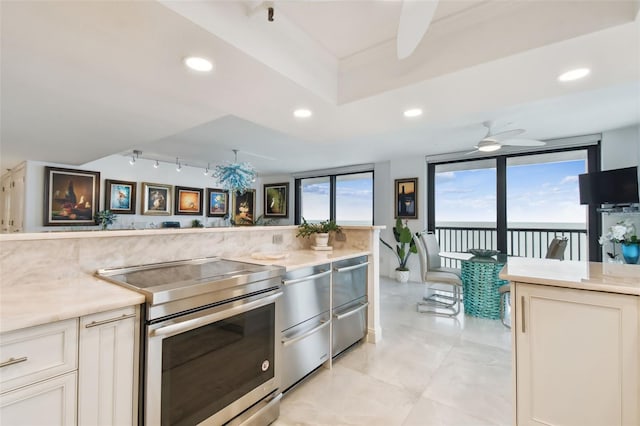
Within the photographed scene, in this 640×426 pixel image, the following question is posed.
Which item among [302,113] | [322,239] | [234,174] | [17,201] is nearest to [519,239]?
[322,239]

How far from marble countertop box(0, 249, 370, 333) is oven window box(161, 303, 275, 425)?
304mm

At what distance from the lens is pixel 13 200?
5926mm

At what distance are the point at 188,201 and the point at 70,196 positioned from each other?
85.0 inches

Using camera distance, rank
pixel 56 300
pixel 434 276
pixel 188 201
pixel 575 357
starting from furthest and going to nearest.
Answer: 1. pixel 188 201
2. pixel 434 276
3. pixel 575 357
4. pixel 56 300

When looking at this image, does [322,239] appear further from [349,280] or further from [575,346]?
[575,346]

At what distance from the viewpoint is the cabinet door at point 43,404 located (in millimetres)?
976

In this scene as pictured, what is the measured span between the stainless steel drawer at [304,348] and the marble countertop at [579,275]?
1.32m

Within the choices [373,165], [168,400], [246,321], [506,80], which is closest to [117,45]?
[246,321]

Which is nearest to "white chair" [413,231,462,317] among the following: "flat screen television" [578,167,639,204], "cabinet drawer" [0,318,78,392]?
"flat screen television" [578,167,639,204]

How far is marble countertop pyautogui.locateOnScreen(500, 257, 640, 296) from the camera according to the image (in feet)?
4.45

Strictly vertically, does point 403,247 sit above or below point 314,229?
below

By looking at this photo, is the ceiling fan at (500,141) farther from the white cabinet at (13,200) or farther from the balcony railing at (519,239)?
the white cabinet at (13,200)

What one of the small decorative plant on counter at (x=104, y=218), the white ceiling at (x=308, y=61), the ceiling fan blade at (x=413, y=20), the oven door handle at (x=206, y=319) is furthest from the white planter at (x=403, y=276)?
the small decorative plant on counter at (x=104, y=218)

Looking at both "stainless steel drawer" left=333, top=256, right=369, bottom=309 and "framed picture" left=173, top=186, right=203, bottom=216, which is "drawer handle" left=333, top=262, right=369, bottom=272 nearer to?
"stainless steel drawer" left=333, top=256, right=369, bottom=309
